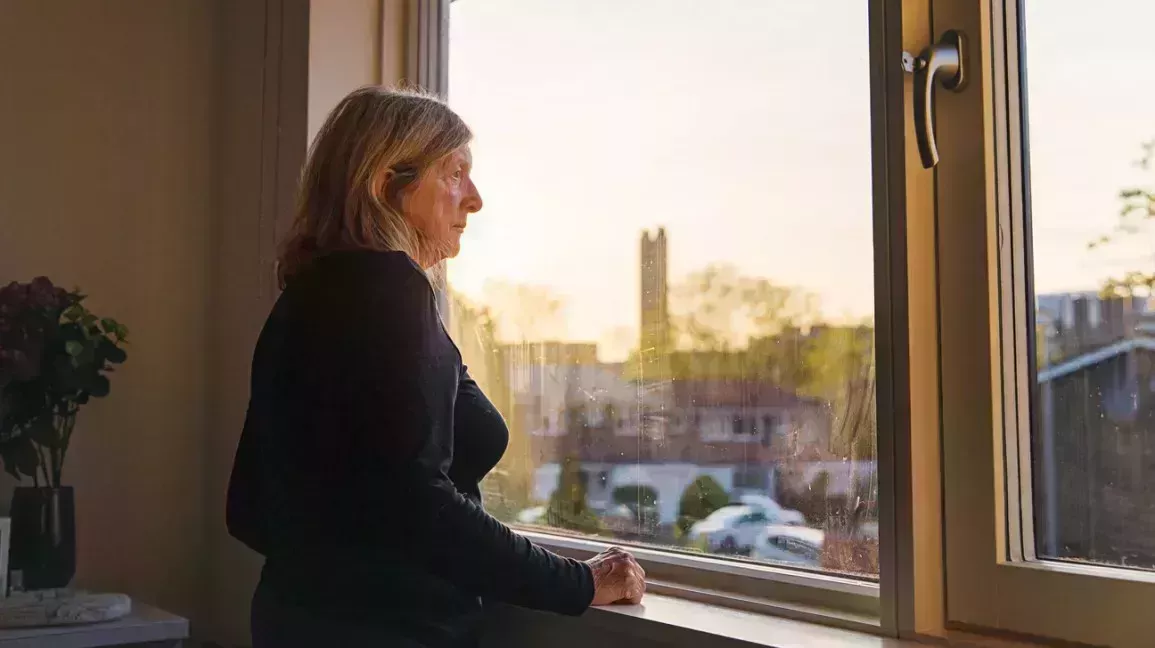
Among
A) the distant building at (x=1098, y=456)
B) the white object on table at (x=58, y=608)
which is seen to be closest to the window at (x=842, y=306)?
the distant building at (x=1098, y=456)

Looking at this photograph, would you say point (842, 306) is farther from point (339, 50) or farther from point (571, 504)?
point (339, 50)

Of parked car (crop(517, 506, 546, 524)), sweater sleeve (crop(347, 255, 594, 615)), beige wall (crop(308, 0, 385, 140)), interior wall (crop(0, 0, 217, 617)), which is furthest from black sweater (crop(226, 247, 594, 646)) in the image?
interior wall (crop(0, 0, 217, 617))

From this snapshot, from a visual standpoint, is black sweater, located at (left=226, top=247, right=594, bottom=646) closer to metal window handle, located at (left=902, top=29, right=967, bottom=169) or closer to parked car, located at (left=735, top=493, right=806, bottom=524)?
parked car, located at (left=735, top=493, right=806, bottom=524)

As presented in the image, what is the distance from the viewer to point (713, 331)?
1.53 m

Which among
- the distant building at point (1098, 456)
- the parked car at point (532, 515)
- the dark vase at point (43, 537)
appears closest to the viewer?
the distant building at point (1098, 456)

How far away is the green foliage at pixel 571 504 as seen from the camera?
1762 mm

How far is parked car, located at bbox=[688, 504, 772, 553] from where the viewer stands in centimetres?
148

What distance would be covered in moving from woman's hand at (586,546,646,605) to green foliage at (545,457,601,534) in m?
0.30

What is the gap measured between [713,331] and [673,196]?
23 centimetres

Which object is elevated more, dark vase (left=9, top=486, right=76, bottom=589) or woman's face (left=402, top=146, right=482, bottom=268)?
woman's face (left=402, top=146, right=482, bottom=268)

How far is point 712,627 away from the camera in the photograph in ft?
4.19

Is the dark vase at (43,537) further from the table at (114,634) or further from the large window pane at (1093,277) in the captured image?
the large window pane at (1093,277)

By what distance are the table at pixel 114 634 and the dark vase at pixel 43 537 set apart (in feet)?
0.59

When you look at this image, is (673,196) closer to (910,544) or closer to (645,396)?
(645,396)
